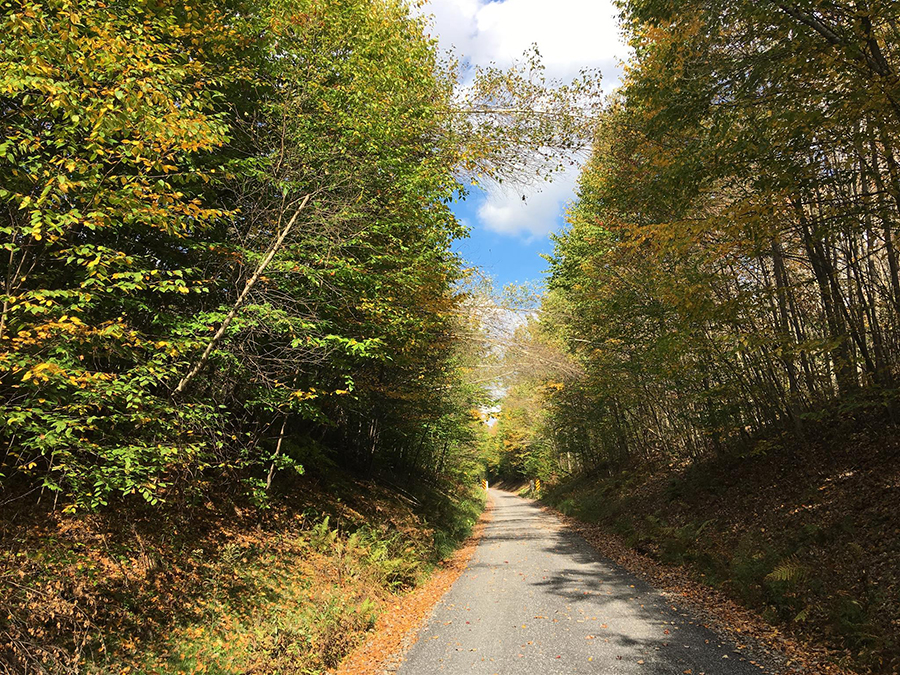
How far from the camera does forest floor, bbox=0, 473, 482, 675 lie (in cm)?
435

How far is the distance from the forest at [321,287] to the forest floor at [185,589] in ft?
0.15

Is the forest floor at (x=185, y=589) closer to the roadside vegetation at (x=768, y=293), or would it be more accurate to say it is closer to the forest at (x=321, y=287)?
the forest at (x=321, y=287)

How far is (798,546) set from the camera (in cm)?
702

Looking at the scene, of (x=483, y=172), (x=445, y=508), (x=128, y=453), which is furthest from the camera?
(x=445, y=508)

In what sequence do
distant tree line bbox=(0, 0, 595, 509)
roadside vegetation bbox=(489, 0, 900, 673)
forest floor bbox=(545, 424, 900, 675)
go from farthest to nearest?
1. roadside vegetation bbox=(489, 0, 900, 673)
2. forest floor bbox=(545, 424, 900, 675)
3. distant tree line bbox=(0, 0, 595, 509)

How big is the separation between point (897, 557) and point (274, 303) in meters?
9.33

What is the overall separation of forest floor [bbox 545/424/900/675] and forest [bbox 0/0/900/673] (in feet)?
0.19

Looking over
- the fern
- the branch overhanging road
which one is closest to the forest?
the fern

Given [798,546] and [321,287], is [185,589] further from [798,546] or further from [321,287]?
[798,546]

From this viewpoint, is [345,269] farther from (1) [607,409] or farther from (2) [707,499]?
(1) [607,409]

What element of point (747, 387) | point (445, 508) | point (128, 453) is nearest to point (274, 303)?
point (128, 453)

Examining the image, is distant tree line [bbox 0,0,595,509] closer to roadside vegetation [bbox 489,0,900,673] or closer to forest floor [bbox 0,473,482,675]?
forest floor [bbox 0,473,482,675]

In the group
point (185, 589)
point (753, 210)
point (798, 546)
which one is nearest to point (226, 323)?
point (185, 589)

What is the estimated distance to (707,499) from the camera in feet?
37.8
